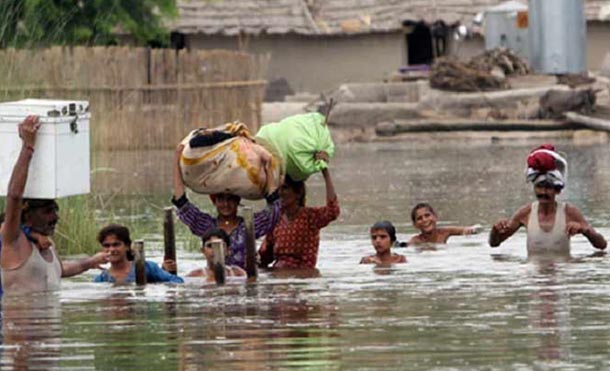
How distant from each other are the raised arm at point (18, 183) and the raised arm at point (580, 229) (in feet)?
14.9

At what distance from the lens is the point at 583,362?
382 inches

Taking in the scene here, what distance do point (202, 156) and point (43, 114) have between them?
1.51 meters

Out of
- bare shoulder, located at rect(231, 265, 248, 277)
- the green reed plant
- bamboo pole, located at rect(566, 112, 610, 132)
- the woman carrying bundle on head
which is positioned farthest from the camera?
bamboo pole, located at rect(566, 112, 610, 132)

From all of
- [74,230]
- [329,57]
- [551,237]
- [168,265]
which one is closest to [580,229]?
[551,237]

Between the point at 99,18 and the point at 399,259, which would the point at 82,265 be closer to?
the point at 399,259

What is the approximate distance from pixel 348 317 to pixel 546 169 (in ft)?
12.2

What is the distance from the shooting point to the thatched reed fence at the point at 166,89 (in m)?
30.3

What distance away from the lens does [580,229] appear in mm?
15359

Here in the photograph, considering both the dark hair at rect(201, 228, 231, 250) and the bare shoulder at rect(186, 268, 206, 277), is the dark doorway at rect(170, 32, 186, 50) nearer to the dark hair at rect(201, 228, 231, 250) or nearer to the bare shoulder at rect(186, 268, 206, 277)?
the bare shoulder at rect(186, 268, 206, 277)

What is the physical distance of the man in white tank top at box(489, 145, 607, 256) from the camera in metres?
15.2

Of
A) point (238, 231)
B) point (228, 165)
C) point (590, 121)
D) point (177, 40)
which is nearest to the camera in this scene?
point (228, 165)

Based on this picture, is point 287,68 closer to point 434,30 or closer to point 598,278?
point 434,30

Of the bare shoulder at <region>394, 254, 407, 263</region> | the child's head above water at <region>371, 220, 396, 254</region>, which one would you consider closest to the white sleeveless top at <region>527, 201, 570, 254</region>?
the bare shoulder at <region>394, 254, 407, 263</region>

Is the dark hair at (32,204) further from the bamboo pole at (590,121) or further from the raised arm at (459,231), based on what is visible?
the bamboo pole at (590,121)
